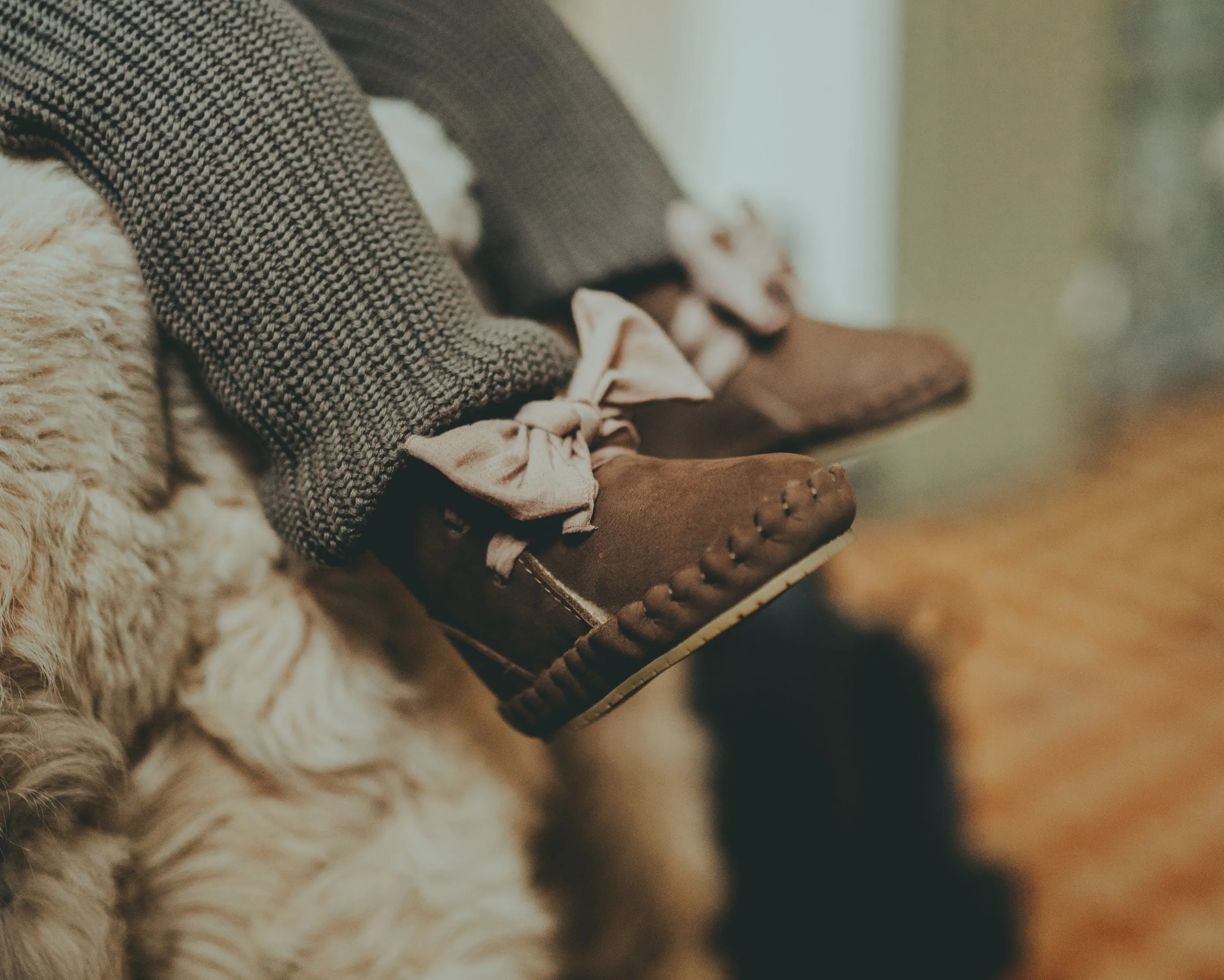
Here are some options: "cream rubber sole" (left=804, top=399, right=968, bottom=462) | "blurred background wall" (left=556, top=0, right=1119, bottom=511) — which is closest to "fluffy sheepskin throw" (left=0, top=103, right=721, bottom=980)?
"cream rubber sole" (left=804, top=399, right=968, bottom=462)

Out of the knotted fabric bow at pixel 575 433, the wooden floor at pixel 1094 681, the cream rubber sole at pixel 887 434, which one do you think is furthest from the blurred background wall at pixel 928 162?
the knotted fabric bow at pixel 575 433

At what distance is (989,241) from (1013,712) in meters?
0.85

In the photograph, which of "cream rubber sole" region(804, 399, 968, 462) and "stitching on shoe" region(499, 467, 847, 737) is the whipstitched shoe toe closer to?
"cream rubber sole" region(804, 399, 968, 462)

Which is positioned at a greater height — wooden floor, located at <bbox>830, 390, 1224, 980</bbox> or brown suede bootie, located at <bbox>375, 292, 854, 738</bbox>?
brown suede bootie, located at <bbox>375, 292, 854, 738</bbox>

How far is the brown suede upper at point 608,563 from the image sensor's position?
0.33 meters

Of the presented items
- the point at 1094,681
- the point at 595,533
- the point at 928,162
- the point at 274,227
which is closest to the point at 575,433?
the point at 595,533

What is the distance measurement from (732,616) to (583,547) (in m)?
0.07

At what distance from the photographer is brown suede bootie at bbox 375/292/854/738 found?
0.33 meters

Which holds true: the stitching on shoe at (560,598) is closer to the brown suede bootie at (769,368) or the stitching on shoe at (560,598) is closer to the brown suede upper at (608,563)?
the brown suede upper at (608,563)

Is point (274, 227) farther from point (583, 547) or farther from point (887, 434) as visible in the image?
point (887, 434)

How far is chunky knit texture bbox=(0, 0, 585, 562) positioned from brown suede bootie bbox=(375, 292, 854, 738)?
0.03 m

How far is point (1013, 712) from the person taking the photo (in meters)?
1.07

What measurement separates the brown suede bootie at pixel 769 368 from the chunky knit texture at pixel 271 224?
0.16 meters

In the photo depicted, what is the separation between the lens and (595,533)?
14.0 inches
